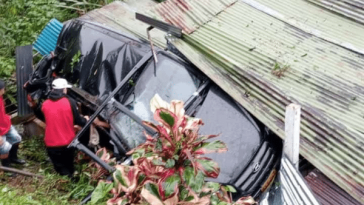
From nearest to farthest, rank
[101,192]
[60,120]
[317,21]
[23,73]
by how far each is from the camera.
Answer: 1. [101,192]
2. [60,120]
3. [317,21]
4. [23,73]

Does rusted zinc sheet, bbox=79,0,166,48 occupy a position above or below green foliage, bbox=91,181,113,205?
above

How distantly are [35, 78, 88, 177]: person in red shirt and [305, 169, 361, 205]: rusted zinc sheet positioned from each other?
A: 245 centimetres

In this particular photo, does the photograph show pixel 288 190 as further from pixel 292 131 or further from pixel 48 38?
pixel 48 38

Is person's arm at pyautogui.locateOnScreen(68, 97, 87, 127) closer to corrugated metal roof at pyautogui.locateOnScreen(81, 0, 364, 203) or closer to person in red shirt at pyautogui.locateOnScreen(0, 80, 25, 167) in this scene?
person in red shirt at pyautogui.locateOnScreen(0, 80, 25, 167)

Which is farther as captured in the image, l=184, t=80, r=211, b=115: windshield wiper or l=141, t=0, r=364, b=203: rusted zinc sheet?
l=184, t=80, r=211, b=115: windshield wiper

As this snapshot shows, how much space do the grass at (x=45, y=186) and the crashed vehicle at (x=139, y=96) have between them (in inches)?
15.8

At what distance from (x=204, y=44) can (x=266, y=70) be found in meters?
0.80

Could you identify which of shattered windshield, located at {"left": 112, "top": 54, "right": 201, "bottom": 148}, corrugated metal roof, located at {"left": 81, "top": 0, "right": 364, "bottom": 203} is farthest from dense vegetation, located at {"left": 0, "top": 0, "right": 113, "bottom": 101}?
shattered windshield, located at {"left": 112, "top": 54, "right": 201, "bottom": 148}

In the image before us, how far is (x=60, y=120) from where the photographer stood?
5180 millimetres

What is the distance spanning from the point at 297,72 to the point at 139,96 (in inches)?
68.5

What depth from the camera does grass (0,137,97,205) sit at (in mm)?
4785

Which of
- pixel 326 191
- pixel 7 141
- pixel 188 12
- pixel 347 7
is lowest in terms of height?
pixel 7 141

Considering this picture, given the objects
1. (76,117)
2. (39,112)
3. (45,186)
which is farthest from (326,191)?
(39,112)

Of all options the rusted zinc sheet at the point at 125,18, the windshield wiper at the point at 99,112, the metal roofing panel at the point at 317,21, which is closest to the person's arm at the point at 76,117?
the windshield wiper at the point at 99,112
